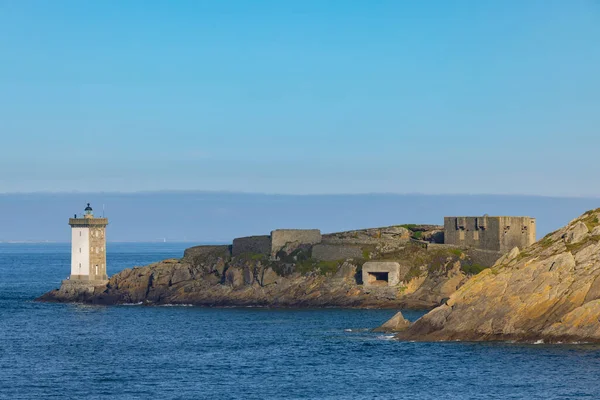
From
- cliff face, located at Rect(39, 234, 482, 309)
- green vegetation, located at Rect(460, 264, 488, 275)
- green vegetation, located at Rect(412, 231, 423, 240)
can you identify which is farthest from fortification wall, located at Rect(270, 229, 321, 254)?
green vegetation, located at Rect(460, 264, 488, 275)

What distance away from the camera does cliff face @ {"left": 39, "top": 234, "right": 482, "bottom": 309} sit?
9769 cm

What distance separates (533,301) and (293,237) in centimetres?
4668

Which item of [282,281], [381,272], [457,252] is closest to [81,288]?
[282,281]

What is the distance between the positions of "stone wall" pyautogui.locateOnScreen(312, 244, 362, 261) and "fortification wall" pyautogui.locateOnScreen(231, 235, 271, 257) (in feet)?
19.1

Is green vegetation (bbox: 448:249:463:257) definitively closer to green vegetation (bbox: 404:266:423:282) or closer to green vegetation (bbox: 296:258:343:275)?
green vegetation (bbox: 404:266:423:282)

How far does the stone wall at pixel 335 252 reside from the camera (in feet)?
341

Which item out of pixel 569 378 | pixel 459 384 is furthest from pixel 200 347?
pixel 569 378

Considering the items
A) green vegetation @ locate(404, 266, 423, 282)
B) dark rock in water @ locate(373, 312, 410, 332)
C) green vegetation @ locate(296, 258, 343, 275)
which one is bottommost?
dark rock in water @ locate(373, 312, 410, 332)

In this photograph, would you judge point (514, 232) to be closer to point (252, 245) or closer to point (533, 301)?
point (252, 245)

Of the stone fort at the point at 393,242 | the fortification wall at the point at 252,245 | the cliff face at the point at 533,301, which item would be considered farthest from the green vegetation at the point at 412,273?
the cliff face at the point at 533,301

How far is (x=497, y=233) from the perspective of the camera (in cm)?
10338

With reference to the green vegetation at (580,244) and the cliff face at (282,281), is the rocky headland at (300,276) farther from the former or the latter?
the green vegetation at (580,244)

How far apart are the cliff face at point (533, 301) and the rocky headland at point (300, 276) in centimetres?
2543

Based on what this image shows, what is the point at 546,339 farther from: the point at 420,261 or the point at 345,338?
the point at 420,261
